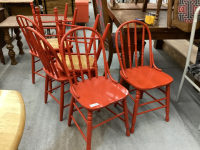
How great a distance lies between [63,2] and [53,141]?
363 cm

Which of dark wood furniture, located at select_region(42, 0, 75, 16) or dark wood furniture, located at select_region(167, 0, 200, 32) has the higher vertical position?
dark wood furniture, located at select_region(42, 0, 75, 16)

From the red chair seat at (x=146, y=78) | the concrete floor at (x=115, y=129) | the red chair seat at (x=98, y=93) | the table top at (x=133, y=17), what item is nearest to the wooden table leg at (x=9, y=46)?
the concrete floor at (x=115, y=129)

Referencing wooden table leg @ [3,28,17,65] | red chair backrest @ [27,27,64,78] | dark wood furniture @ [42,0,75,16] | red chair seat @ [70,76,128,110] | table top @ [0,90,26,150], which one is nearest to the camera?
table top @ [0,90,26,150]

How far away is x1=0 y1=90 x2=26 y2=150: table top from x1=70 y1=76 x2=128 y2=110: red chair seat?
491mm

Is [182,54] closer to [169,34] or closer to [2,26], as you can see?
[169,34]

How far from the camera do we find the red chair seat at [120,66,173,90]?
4.53 feet

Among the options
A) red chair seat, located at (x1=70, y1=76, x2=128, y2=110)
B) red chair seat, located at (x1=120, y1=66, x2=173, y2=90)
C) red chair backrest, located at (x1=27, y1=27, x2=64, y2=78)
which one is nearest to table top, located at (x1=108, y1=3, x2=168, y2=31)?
red chair seat, located at (x1=120, y1=66, x2=173, y2=90)

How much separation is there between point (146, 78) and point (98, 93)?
491mm

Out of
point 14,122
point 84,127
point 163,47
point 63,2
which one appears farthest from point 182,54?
point 63,2

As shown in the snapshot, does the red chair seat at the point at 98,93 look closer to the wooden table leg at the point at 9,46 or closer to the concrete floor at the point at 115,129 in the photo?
the concrete floor at the point at 115,129

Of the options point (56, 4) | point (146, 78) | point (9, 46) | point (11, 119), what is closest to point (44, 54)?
point (11, 119)

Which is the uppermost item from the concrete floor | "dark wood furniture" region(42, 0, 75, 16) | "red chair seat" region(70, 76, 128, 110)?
"dark wood furniture" region(42, 0, 75, 16)

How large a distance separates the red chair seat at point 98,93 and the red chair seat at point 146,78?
17 centimetres

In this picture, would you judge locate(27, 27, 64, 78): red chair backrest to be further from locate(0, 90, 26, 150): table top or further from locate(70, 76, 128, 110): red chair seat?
locate(0, 90, 26, 150): table top
